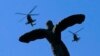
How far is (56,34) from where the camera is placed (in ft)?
40.2

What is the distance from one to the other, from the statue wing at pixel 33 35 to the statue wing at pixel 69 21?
0.39 metres

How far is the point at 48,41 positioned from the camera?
12547mm

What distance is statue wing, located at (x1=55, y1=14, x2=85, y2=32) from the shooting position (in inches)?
475

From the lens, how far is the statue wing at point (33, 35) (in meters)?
12.3

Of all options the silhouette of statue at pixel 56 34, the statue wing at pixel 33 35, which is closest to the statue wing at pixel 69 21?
the silhouette of statue at pixel 56 34

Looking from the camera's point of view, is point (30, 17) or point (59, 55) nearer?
point (59, 55)

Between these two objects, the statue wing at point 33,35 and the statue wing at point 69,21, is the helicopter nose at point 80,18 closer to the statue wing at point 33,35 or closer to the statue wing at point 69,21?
the statue wing at point 69,21

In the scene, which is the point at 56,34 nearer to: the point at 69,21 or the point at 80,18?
the point at 69,21

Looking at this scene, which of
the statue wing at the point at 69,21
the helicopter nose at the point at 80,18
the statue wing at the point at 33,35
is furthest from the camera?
the statue wing at the point at 33,35

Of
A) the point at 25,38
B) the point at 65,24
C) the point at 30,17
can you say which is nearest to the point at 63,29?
the point at 65,24

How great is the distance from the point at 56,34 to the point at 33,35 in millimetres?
627

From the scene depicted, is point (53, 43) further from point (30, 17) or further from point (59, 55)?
point (30, 17)

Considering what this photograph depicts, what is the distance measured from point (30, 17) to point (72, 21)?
4904 centimetres

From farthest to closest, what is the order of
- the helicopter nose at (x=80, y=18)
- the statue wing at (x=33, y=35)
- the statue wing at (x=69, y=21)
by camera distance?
the statue wing at (x=33, y=35) < the helicopter nose at (x=80, y=18) < the statue wing at (x=69, y=21)
